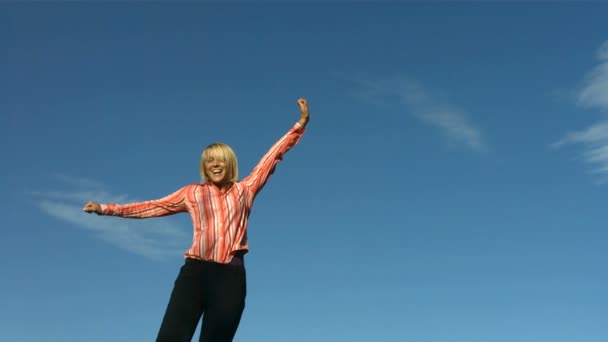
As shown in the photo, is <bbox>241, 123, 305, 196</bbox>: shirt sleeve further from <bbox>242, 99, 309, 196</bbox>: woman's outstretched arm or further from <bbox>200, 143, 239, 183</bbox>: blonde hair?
<bbox>200, 143, 239, 183</bbox>: blonde hair

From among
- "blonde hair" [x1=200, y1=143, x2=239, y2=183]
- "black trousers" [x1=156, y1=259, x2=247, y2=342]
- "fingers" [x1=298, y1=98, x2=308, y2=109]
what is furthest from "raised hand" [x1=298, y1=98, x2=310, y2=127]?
"black trousers" [x1=156, y1=259, x2=247, y2=342]

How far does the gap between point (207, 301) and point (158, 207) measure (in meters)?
1.48

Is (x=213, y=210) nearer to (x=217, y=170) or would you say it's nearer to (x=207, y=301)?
(x=217, y=170)

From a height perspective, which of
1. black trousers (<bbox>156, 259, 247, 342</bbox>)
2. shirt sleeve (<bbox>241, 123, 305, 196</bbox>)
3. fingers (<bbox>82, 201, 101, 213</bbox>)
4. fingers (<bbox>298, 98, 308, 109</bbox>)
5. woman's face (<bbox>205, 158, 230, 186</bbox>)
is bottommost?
black trousers (<bbox>156, 259, 247, 342</bbox>)

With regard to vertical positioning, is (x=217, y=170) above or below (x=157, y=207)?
above

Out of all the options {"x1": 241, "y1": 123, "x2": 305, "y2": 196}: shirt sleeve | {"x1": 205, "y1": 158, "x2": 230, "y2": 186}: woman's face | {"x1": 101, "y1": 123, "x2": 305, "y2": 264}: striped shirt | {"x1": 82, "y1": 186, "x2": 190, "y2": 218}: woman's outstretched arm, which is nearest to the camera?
{"x1": 101, "y1": 123, "x2": 305, "y2": 264}: striped shirt

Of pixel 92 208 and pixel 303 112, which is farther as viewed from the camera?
pixel 303 112

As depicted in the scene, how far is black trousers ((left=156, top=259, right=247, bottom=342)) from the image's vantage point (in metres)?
8.56

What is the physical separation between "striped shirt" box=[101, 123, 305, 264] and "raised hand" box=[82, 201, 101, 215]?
65mm

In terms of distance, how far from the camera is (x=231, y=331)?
8.75 metres

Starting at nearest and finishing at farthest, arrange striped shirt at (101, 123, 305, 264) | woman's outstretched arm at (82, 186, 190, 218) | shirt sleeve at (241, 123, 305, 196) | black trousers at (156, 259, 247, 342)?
black trousers at (156, 259, 247, 342) < striped shirt at (101, 123, 305, 264) < woman's outstretched arm at (82, 186, 190, 218) < shirt sleeve at (241, 123, 305, 196)

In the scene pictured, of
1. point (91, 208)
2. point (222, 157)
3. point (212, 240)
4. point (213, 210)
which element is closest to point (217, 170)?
point (222, 157)

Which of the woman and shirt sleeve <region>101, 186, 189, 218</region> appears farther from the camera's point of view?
shirt sleeve <region>101, 186, 189, 218</region>

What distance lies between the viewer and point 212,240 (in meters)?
8.95
